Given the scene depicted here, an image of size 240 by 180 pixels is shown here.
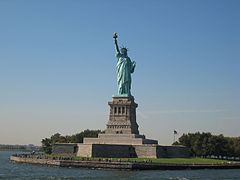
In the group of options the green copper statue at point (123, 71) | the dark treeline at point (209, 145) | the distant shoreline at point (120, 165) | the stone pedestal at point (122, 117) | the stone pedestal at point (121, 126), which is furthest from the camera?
the dark treeline at point (209, 145)

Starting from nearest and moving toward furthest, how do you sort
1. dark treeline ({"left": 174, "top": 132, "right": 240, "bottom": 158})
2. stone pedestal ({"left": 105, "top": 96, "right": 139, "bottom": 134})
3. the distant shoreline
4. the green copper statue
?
the distant shoreline < stone pedestal ({"left": 105, "top": 96, "right": 139, "bottom": 134}) < the green copper statue < dark treeline ({"left": 174, "top": 132, "right": 240, "bottom": 158})

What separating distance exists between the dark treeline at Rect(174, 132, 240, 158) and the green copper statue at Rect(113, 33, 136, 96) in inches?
843

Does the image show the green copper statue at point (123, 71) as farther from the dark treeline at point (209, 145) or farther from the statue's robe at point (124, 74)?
the dark treeline at point (209, 145)

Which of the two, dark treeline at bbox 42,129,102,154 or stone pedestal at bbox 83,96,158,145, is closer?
stone pedestal at bbox 83,96,158,145

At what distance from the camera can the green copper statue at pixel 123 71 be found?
289ft

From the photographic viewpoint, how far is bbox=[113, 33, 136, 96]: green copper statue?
8794 centimetres

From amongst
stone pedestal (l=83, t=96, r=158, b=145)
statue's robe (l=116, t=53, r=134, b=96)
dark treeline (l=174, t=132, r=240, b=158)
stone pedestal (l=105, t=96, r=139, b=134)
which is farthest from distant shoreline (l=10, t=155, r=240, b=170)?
dark treeline (l=174, t=132, r=240, b=158)

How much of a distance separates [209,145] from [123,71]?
83.1 feet

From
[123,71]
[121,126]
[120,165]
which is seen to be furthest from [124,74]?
[120,165]

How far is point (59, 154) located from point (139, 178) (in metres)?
31.9

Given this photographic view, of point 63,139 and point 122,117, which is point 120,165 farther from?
point 63,139

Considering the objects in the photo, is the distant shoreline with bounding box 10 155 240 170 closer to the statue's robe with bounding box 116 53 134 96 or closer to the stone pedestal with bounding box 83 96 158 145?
the stone pedestal with bounding box 83 96 158 145

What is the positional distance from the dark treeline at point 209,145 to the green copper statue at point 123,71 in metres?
21.4

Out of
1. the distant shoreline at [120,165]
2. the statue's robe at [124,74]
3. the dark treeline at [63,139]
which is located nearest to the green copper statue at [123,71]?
the statue's robe at [124,74]
